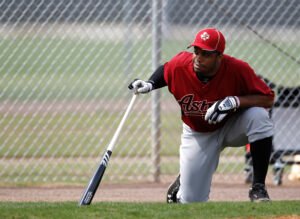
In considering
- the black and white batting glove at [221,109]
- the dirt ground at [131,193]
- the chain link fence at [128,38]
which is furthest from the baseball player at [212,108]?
the chain link fence at [128,38]

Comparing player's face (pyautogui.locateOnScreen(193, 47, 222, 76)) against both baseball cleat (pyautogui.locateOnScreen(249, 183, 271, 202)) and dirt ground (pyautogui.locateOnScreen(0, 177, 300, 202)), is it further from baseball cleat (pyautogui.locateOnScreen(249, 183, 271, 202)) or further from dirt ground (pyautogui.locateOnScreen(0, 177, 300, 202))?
dirt ground (pyautogui.locateOnScreen(0, 177, 300, 202))

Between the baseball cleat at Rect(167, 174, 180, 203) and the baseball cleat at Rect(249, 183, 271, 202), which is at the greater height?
the baseball cleat at Rect(249, 183, 271, 202)

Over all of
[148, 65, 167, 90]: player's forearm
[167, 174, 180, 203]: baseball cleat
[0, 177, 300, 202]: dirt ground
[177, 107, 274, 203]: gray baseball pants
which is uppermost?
[148, 65, 167, 90]: player's forearm

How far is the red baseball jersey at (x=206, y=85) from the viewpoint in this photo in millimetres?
6105

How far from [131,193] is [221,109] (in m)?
2.18

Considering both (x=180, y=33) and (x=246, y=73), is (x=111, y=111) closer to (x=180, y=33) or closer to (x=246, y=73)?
(x=180, y=33)

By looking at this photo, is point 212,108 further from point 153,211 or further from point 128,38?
point 128,38

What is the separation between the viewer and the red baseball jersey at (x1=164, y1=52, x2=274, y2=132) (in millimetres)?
6105

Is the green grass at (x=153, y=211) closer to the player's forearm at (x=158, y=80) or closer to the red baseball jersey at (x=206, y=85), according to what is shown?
the red baseball jersey at (x=206, y=85)

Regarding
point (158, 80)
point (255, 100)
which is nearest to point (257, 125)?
point (255, 100)

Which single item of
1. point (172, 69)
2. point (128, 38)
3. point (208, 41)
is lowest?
point (128, 38)

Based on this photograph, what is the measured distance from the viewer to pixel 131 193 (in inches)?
305

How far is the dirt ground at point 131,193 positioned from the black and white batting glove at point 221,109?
1617 mm

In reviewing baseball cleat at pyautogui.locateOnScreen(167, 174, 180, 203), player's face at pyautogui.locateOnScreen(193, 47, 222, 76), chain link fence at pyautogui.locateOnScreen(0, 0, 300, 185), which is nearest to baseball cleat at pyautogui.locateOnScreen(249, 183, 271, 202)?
baseball cleat at pyautogui.locateOnScreen(167, 174, 180, 203)
